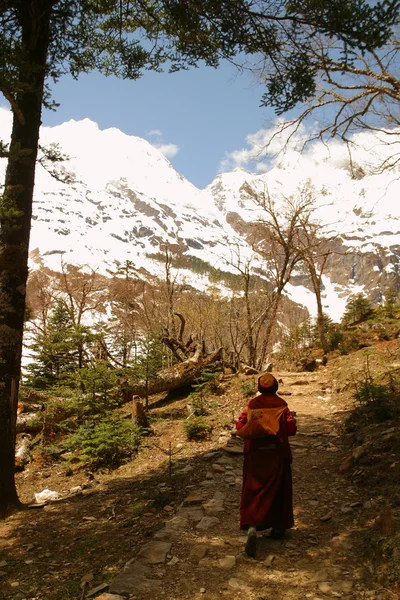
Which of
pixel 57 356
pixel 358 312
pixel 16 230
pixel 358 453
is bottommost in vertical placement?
pixel 358 453

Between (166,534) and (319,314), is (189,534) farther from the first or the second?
(319,314)

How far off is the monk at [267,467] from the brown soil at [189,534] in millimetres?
227

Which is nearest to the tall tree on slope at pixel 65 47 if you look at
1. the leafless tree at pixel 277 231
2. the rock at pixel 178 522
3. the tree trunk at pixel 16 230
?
the tree trunk at pixel 16 230

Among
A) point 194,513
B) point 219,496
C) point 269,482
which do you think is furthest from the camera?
point 219,496

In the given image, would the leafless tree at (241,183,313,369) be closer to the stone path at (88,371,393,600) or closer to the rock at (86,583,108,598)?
the stone path at (88,371,393,600)

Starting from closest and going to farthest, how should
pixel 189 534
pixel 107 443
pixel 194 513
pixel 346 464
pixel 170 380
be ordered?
pixel 189 534
pixel 194 513
pixel 346 464
pixel 107 443
pixel 170 380

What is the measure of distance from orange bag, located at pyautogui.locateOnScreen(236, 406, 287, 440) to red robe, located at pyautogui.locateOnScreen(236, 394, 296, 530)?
58 mm

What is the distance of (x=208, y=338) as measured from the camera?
105ft

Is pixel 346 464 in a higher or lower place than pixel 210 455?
higher

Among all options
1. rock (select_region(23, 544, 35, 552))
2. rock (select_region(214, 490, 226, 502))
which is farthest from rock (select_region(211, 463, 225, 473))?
rock (select_region(23, 544, 35, 552))

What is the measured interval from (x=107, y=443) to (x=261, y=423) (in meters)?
3.99

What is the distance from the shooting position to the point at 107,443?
6.99 meters

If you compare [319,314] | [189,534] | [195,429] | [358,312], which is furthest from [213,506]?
[358,312]

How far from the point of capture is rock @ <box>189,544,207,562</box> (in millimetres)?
3518
